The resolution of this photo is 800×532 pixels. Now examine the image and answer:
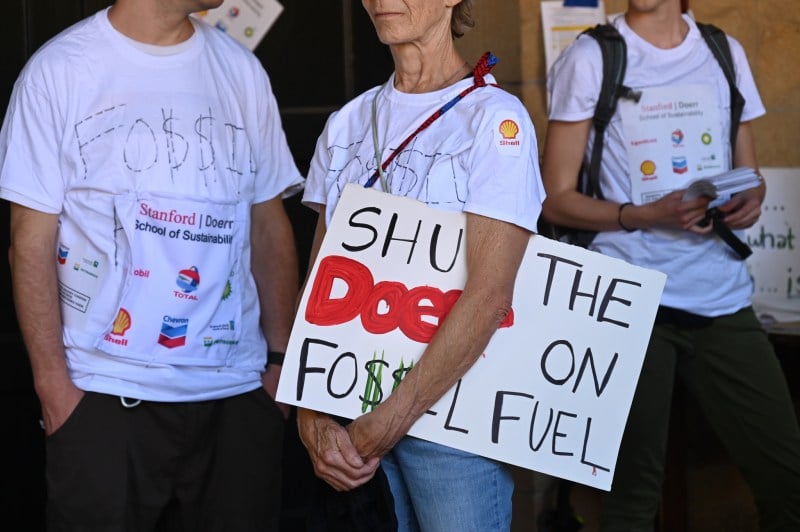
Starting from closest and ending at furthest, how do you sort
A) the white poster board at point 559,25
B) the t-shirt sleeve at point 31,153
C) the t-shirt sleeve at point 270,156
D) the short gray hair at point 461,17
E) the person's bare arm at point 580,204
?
the short gray hair at point 461,17, the t-shirt sleeve at point 31,153, the t-shirt sleeve at point 270,156, the person's bare arm at point 580,204, the white poster board at point 559,25

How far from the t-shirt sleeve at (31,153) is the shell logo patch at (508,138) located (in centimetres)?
114

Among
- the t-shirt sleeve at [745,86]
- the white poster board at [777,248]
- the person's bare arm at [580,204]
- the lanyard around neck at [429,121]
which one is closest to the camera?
the lanyard around neck at [429,121]

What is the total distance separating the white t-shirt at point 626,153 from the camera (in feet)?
11.4

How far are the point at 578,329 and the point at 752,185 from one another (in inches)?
40.2

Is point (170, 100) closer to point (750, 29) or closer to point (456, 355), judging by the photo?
point (456, 355)

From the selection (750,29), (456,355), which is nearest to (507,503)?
(456,355)

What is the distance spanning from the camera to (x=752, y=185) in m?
3.29

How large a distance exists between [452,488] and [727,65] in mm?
1777

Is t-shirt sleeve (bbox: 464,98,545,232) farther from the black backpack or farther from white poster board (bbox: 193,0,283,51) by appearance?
white poster board (bbox: 193,0,283,51)

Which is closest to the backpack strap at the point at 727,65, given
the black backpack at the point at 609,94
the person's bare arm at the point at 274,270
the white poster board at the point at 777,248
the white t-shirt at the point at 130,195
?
the black backpack at the point at 609,94

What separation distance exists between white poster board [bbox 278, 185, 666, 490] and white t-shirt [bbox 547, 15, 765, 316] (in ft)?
2.99

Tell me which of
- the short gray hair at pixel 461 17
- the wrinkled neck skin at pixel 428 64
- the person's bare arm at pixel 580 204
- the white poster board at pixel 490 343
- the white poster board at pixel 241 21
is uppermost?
the white poster board at pixel 241 21

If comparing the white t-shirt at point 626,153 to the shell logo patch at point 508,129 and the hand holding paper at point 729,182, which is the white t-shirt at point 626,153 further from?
the shell logo patch at point 508,129

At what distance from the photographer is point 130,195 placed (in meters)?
2.91
